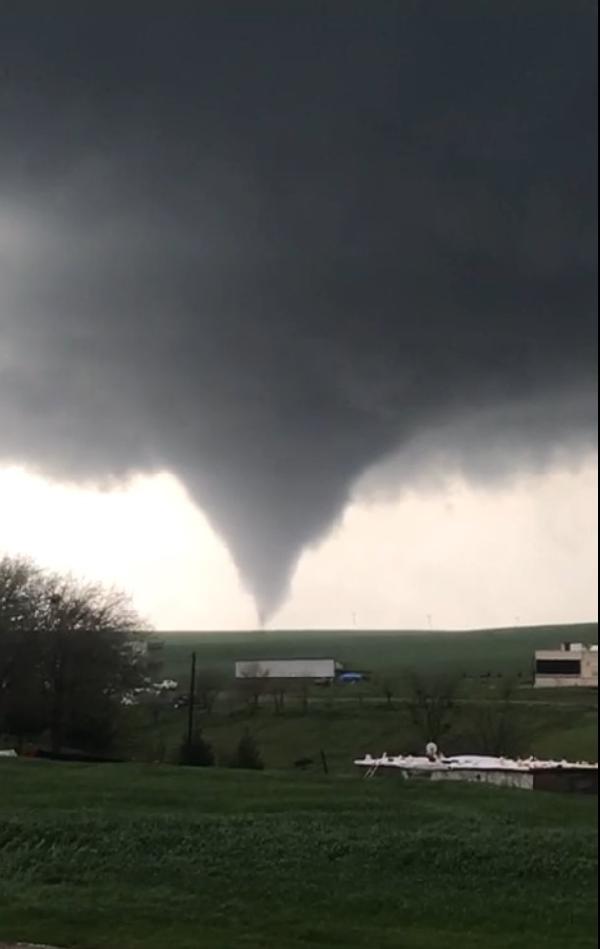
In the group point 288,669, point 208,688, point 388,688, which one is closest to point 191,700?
point 208,688

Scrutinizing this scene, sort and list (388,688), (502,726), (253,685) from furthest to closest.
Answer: (502,726) < (388,688) < (253,685)

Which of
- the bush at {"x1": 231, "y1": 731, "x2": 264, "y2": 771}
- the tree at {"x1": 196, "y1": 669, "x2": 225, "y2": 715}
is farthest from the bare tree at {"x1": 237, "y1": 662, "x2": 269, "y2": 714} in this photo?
the bush at {"x1": 231, "y1": 731, "x2": 264, "y2": 771}

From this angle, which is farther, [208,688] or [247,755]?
[247,755]

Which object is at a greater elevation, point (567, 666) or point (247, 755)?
point (567, 666)

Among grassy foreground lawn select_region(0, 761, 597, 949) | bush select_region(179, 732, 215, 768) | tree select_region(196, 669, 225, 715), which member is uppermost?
tree select_region(196, 669, 225, 715)

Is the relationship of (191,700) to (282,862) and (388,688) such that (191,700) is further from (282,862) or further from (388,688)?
(282,862)

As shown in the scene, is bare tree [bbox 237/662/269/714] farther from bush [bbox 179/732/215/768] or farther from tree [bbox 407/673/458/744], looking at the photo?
tree [bbox 407/673/458/744]

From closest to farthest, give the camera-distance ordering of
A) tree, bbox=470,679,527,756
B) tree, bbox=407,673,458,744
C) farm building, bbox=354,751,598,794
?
1. farm building, bbox=354,751,598,794
2. tree, bbox=407,673,458,744
3. tree, bbox=470,679,527,756
